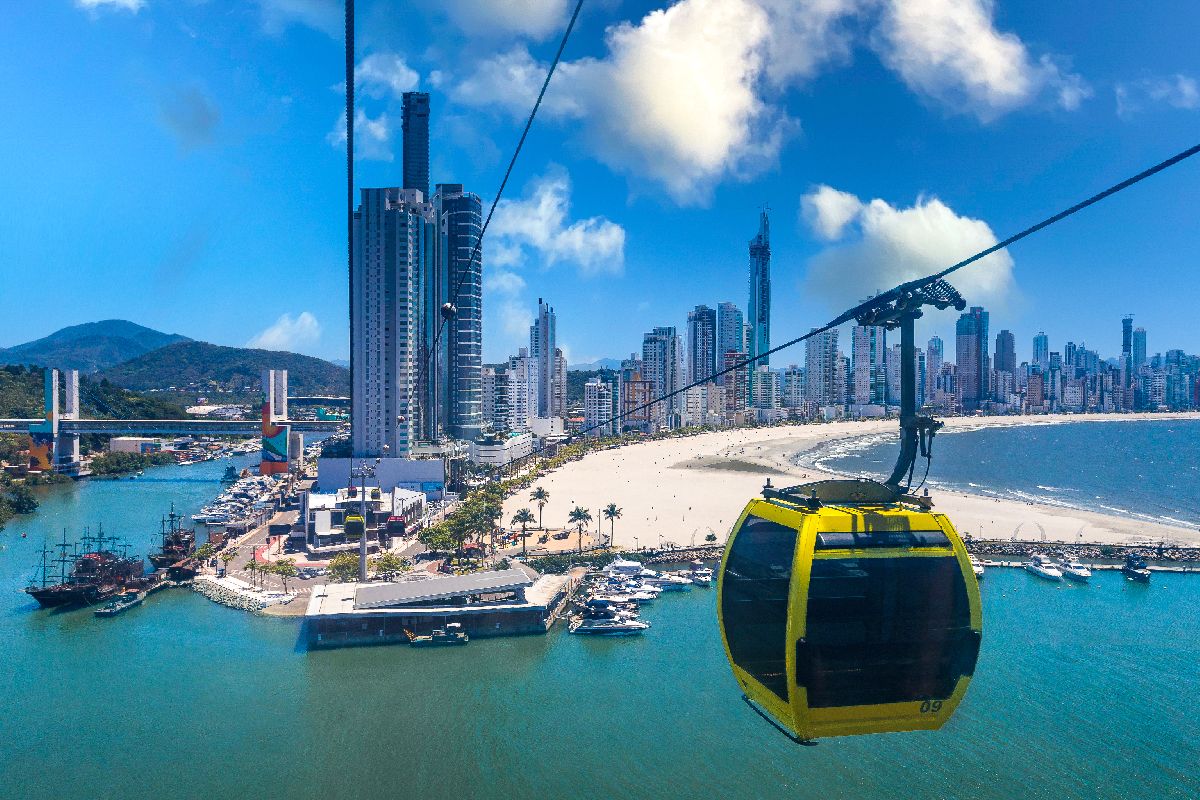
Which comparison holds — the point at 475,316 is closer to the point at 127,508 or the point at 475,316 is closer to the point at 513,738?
the point at 127,508

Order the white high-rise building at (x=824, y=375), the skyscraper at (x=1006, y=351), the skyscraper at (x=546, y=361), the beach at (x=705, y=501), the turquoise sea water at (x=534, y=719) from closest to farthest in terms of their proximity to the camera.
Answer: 1. the turquoise sea water at (x=534, y=719)
2. the beach at (x=705, y=501)
3. the skyscraper at (x=546, y=361)
4. the white high-rise building at (x=824, y=375)
5. the skyscraper at (x=1006, y=351)

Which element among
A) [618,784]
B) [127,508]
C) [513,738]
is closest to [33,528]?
[127,508]

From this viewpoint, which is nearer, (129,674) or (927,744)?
(927,744)

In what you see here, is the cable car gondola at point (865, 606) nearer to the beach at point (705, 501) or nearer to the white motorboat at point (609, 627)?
the white motorboat at point (609, 627)

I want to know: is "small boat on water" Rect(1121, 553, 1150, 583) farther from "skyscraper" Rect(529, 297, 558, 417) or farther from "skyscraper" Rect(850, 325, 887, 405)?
"skyscraper" Rect(850, 325, 887, 405)

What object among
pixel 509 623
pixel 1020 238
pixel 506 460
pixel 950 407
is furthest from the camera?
pixel 950 407

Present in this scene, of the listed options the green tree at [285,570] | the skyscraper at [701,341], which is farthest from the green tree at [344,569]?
the skyscraper at [701,341]

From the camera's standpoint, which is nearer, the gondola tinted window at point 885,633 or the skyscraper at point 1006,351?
the gondola tinted window at point 885,633
